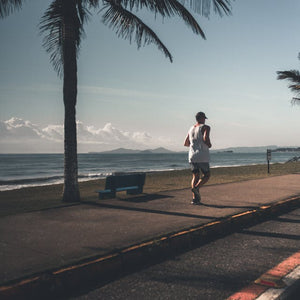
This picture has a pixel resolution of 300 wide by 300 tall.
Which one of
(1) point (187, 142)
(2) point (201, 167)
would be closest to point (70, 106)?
(1) point (187, 142)

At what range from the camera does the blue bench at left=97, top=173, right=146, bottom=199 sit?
7973mm

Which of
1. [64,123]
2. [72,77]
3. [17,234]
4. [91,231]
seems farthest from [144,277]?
[72,77]

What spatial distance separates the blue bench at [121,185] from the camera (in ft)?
26.2

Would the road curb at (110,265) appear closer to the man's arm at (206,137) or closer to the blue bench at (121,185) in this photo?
the man's arm at (206,137)

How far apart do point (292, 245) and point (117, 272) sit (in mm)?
2506

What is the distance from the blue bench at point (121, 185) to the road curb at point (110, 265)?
3243 millimetres

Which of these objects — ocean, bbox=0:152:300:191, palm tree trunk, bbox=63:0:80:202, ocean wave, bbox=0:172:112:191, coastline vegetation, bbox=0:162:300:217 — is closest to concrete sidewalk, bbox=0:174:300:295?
palm tree trunk, bbox=63:0:80:202

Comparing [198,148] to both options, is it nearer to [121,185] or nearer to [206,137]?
[206,137]

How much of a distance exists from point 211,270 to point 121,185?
15.8 feet

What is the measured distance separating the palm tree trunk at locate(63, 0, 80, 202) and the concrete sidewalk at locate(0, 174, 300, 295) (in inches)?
38.1

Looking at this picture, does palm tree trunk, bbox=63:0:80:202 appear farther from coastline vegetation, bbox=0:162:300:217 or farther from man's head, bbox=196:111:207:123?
man's head, bbox=196:111:207:123

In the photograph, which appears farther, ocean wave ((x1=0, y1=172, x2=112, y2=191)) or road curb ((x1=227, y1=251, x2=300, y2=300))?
ocean wave ((x1=0, y1=172, x2=112, y2=191))

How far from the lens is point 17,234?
15.0 feet

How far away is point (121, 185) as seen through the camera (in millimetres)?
8188
